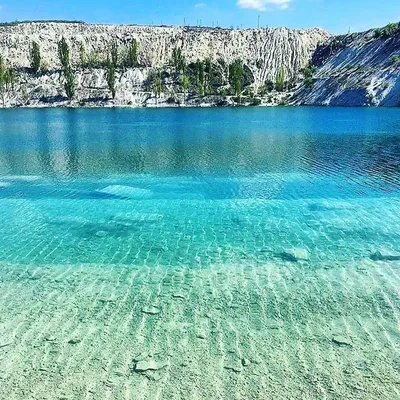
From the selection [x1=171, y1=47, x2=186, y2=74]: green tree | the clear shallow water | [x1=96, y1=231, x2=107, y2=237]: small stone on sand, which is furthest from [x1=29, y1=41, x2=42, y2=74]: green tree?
[x1=96, y1=231, x2=107, y2=237]: small stone on sand

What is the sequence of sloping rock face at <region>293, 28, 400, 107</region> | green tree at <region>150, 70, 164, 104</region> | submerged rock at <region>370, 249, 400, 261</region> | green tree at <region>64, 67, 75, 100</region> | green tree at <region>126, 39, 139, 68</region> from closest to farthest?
1. submerged rock at <region>370, 249, 400, 261</region>
2. sloping rock face at <region>293, 28, 400, 107</region>
3. green tree at <region>64, 67, 75, 100</region>
4. green tree at <region>150, 70, 164, 104</region>
5. green tree at <region>126, 39, 139, 68</region>

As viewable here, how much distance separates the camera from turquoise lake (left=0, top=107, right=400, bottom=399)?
30.0ft

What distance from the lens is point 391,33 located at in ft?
455

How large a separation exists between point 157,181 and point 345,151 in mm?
19796

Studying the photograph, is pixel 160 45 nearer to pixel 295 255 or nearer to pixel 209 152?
pixel 209 152

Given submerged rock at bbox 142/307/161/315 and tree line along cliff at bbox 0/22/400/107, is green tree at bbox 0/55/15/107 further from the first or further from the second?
submerged rock at bbox 142/307/161/315

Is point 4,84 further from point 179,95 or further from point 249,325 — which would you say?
point 249,325

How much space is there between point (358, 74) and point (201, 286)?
133m

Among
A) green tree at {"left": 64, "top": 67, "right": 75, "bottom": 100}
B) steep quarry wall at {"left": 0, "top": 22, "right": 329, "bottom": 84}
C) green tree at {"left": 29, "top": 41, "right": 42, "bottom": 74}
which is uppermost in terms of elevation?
steep quarry wall at {"left": 0, "top": 22, "right": 329, "bottom": 84}

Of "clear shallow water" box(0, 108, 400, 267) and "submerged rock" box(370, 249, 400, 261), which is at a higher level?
"submerged rock" box(370, 249, 400, 261)

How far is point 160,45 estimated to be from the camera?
6900 inches

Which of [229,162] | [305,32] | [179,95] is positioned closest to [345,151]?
[229,162]

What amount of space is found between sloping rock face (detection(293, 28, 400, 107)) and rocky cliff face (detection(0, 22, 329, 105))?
52.9 ft

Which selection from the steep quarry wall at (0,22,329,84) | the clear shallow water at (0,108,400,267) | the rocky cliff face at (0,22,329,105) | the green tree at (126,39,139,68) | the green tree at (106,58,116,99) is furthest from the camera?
the steep quarry wall at (0,22,329,84)
